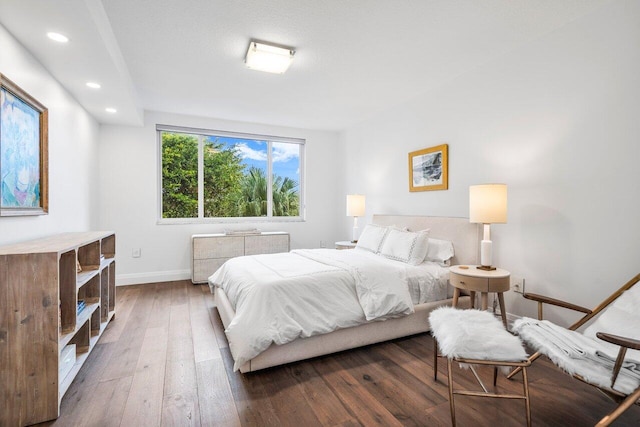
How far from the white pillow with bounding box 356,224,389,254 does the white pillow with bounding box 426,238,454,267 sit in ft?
1.85

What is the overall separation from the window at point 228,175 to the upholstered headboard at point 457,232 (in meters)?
2.56

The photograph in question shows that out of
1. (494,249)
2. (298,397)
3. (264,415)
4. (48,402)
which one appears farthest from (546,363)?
(48,402)

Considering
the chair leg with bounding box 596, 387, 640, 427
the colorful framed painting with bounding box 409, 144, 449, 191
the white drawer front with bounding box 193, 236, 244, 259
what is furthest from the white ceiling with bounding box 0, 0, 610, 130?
the chair leg with bounding box 596, 387, 640, 427

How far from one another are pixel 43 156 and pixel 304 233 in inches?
148

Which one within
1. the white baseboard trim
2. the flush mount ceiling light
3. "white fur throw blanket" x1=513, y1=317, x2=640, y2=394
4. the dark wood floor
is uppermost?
the flush mount ceiling light

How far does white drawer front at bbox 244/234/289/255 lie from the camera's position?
15.5 ft

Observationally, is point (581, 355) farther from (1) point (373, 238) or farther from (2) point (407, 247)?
(1) point (373, 238)

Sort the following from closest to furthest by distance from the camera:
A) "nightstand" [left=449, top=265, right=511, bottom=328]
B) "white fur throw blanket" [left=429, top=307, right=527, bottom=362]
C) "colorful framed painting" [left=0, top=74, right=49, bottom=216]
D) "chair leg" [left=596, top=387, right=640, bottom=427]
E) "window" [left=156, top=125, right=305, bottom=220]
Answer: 1. "chair leg" [left=596, top=387, right=640, bottom=427]
2. "white fur throw blanket" [left=429, top=307, right=527, bottom=362]
3. "colorful framed painting" [left=0, top=74, right=49, bottom=216]
4. "nightstand" [left=449, top=265, right=511, bottom=328]
5. "window" [left=156, top=125, right=305, bottom=220]

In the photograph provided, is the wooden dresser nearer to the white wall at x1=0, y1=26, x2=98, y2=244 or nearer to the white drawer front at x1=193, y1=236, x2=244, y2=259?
the white drawer front at x1=193, y1=236, x2=244, y2=259

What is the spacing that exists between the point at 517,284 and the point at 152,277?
461 cm

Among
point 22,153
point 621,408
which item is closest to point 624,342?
point 621,408

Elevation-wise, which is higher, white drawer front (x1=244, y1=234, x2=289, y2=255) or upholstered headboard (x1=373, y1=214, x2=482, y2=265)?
upholstered headboard (x1=373, y1=214, x2=482, y2=265)

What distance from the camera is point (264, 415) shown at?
65.6 inches

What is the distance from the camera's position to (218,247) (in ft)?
14.8
